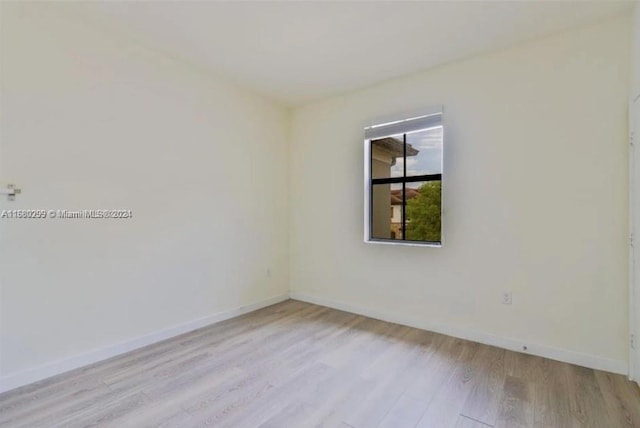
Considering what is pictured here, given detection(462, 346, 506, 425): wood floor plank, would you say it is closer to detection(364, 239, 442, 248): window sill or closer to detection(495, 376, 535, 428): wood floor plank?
detection(495, 376, 535, 428): wood floor plank

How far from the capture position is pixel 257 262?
3875mm

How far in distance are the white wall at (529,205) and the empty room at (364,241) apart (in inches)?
0.6

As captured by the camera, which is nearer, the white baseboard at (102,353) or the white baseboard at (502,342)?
the white baseboard at (102,353)

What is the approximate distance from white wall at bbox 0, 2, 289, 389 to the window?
1.55m

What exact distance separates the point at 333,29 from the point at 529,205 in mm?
2246

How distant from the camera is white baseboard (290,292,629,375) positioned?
2.31 metres

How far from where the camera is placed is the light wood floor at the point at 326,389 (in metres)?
1.78

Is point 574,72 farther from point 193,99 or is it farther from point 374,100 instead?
point 193,99

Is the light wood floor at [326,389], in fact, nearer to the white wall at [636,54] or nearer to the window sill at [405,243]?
the window sill at [405,243]

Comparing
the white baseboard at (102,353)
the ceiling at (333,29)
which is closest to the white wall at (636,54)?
the ceiling at (333,29)

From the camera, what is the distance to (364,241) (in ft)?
11.9

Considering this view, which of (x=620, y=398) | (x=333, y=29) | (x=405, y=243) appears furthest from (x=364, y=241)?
(x=620, y=398)

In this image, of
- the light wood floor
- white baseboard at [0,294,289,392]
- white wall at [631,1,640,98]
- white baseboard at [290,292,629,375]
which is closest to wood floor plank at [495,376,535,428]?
the light wood floor

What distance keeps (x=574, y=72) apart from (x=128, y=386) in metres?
4.18
